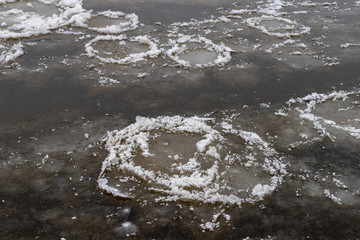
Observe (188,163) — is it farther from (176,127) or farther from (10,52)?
(10,52)

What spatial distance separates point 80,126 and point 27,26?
3300 millimetres

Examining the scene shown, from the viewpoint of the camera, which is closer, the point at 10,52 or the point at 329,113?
the point at 329,113

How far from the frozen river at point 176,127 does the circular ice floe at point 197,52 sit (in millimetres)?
33

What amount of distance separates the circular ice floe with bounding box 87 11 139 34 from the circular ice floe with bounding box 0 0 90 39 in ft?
0.74

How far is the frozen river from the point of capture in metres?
2.85

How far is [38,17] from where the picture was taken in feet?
21.1

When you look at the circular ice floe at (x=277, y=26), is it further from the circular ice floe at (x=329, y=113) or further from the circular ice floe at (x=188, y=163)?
the circular ice floe at (x=188, y=163)

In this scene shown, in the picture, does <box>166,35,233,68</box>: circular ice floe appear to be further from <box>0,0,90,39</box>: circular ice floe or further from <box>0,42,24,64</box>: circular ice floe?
<box>0,42,24,64</box>: circular ice floe

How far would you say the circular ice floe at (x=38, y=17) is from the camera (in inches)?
234

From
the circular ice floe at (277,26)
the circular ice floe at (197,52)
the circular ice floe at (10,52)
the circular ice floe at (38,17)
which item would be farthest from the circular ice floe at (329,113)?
the circular ice floe at (38,17)

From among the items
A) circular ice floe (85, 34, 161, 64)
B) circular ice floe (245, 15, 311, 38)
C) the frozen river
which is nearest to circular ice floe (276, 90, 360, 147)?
the frozen river

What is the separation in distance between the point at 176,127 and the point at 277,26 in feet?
12.7

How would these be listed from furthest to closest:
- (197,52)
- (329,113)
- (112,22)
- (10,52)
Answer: (112,22) < (197,52) < (10,52) < (329,113)

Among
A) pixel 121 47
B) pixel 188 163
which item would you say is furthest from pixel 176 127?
pixel 121 47
